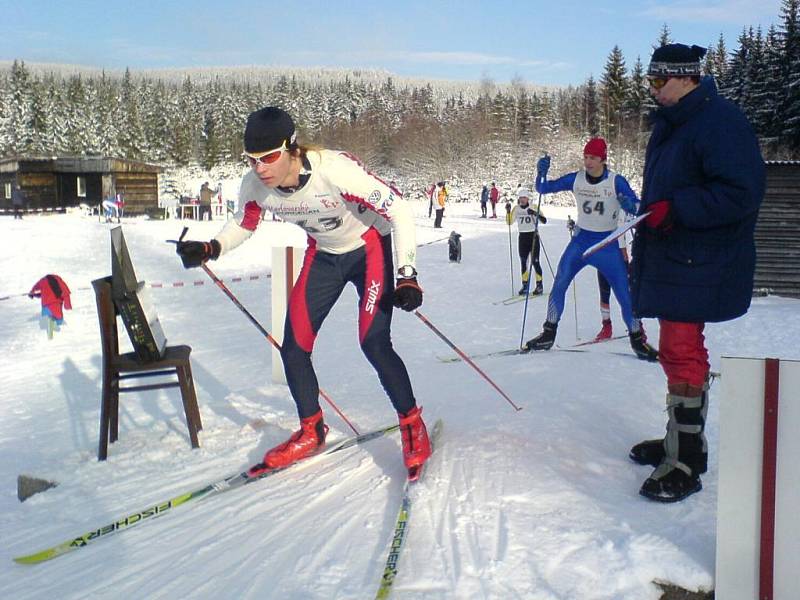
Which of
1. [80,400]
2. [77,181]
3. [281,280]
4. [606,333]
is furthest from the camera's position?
[77,181]

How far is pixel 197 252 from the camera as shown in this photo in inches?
167

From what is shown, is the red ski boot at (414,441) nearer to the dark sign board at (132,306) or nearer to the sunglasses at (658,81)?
the dark sign board at (132,306)

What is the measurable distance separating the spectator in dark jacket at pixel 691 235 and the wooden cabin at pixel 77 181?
4120cm

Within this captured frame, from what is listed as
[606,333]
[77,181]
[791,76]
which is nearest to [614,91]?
[791,76]

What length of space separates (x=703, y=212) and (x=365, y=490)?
2.07m

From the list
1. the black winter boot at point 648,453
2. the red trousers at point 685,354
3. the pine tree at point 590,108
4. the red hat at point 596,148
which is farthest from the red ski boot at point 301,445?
the pine tree at point 590,108

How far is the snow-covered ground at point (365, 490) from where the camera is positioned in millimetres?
2814

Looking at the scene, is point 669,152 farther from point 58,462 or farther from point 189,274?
point 189,274

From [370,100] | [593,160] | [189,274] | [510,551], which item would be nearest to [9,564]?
[510,551]

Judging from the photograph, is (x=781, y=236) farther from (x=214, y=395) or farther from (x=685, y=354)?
(x=685, y=354)

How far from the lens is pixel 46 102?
8225 centimetres

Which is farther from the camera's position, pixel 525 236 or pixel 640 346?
pixel 525 236

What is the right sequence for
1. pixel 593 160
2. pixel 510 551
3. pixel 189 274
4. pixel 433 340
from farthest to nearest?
1. pixel 189 274
2. pixel 433 340
3. pixel 593 160
4. pixel 510 551

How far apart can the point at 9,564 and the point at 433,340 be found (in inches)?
250
